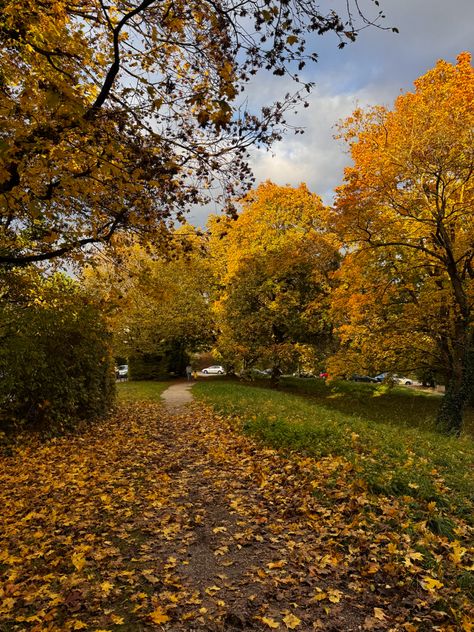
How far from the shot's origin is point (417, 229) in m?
13.3

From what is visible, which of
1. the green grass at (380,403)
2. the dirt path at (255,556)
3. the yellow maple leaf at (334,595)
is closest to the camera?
the dirt path at (255,556)

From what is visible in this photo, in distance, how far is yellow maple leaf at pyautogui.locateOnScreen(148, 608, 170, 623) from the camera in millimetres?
3197

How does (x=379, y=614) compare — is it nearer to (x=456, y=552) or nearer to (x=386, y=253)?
(x=456, y=552)

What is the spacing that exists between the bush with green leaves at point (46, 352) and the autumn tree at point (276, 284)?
1263 cm

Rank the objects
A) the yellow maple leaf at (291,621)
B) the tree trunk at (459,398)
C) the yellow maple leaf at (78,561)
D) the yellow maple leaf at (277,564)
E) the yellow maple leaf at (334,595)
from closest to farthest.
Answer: the yellow maple leaf at (291,621) → the yellow maple leaf at (334,595) → the yellow maple leaf at (277,564) → the yellow maple leaf at (78,561) → the tree trunk at (459,398)

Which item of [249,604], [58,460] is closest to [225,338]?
[58,460]

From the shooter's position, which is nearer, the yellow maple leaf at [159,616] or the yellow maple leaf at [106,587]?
the yellow maple leaf at [159,616]

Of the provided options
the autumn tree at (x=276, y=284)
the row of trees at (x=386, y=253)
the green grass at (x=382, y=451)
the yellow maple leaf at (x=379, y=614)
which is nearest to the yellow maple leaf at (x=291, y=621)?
the yellow maple leaf at (x=379, y=614)

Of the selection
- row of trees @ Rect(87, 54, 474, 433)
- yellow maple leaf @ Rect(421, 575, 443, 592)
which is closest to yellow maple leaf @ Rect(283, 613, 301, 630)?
yellow maple leaf @ Rect(421, 575, 443, 592)

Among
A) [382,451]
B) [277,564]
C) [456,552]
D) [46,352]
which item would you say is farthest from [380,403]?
[277,564]

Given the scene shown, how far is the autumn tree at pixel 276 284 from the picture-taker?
22516mm

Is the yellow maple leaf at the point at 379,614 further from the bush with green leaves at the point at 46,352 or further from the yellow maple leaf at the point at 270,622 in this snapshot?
the bush with green leaves at the point at 46,352

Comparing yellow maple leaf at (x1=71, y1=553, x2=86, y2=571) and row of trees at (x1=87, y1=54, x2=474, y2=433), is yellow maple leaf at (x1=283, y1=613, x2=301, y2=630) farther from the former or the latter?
row of trees at (x1=87, y1=54, x2=474, y2=433)

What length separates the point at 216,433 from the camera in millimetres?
9883
